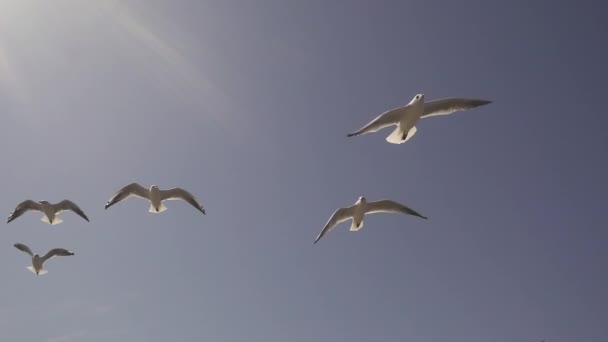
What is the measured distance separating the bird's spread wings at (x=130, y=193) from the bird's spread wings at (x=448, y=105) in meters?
11.2

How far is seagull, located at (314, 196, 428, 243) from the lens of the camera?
20.8 meters

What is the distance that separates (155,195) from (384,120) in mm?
9703

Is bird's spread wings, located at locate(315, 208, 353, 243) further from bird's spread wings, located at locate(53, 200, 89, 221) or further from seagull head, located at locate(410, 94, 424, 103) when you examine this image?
bird's spread wings, located at locate(53, 200, 89, 221)

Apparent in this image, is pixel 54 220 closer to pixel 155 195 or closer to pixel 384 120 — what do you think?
pixel 155 195

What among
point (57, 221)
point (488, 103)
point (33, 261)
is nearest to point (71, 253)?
point (33, 261)

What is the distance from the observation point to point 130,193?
22.2 metres

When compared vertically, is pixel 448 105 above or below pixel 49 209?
below

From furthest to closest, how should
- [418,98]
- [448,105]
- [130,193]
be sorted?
[130,193] < [448,105] < [418,98]

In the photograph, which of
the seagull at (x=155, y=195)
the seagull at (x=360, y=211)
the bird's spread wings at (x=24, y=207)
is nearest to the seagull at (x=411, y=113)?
the seagull at (x=360, y=211)

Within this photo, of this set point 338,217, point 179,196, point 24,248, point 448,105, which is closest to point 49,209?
point 24,248

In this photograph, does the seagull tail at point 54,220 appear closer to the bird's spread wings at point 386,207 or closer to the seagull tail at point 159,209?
the seagull tail at point 159,209

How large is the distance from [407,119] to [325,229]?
5201 millimetres

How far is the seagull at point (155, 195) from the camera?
21.9 metres

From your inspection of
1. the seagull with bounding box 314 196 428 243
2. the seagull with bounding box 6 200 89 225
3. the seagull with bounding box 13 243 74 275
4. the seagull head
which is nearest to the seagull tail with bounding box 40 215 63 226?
the seagull with bounding box 6 200 89 225
